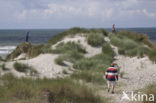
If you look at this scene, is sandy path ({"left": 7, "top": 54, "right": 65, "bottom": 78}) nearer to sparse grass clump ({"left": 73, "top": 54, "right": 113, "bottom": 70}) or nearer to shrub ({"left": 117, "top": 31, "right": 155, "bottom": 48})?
sparse grass clump ({"left": 73, "top": 54, "right": 113, "bottom": 70})

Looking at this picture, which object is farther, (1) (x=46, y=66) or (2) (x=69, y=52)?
(2) (x=69, y=52)

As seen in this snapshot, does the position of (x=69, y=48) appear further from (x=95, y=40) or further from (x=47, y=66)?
(x=47, y=66)

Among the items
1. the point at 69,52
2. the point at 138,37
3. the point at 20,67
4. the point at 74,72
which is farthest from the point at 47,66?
the point at 138,37

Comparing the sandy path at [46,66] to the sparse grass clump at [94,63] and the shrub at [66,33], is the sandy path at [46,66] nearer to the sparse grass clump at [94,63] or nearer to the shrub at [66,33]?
the sparse grass clump at [94,63]

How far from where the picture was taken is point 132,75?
13547mm

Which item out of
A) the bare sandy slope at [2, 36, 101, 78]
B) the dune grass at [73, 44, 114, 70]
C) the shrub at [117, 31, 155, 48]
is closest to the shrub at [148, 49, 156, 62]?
the dune grass at [73, 44, 114, 70]

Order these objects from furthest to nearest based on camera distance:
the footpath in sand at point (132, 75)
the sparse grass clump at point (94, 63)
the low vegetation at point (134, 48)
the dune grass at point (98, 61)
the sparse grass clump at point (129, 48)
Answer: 1. the sparse grass clump at point (129, 48)
2. the low vegetation at point (134, 48)
3. the dune grass at point (98, 61)
4. the sparse grass clump at point (94, 63)
5. the footpath in sand at point (132, 75)

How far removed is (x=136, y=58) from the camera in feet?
56.6

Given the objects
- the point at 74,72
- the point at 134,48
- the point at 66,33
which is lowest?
the point at 74,72

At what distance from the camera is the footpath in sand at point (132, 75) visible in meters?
8.98

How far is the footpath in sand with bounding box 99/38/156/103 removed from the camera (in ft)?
29.5

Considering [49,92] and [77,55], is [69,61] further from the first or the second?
[49,92]

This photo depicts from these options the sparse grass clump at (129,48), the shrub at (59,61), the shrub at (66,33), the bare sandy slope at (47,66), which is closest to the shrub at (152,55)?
the sparse grass clump at (129,48)

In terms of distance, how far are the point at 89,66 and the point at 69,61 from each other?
5.85ft
